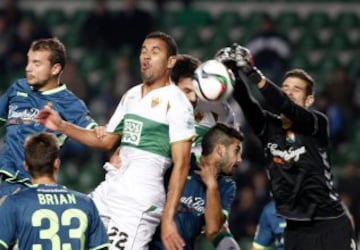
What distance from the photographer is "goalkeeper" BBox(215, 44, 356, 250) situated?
901 centimetres

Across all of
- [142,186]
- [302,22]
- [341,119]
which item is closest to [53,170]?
[142,186]

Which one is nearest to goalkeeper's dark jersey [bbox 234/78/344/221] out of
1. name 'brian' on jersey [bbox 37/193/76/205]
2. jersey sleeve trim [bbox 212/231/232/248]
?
jersey sleeve trim [bbox 212/231/232/248]

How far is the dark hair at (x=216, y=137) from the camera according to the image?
28.9 ft

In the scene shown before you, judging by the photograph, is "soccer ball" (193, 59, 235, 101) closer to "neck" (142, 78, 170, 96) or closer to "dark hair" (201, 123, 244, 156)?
"neck" (142, 78, 170, 96)

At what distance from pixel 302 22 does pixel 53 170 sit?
11.4m

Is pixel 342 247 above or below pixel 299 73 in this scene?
below

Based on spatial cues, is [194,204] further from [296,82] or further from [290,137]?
[296,82]

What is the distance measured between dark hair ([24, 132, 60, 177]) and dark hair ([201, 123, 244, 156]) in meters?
1.58

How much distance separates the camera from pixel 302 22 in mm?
18484

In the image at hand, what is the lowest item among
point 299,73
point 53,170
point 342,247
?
point 342,247

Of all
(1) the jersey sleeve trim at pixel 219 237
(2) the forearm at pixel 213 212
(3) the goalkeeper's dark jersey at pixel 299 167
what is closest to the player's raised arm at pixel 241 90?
(3) the goalkeeper's dark jersey at pixel 299 167

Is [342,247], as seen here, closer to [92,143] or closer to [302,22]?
[92,143]

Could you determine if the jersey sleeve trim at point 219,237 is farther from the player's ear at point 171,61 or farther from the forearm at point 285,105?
the player's ear at point 171,61

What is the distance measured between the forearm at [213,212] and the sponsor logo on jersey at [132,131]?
68cm
